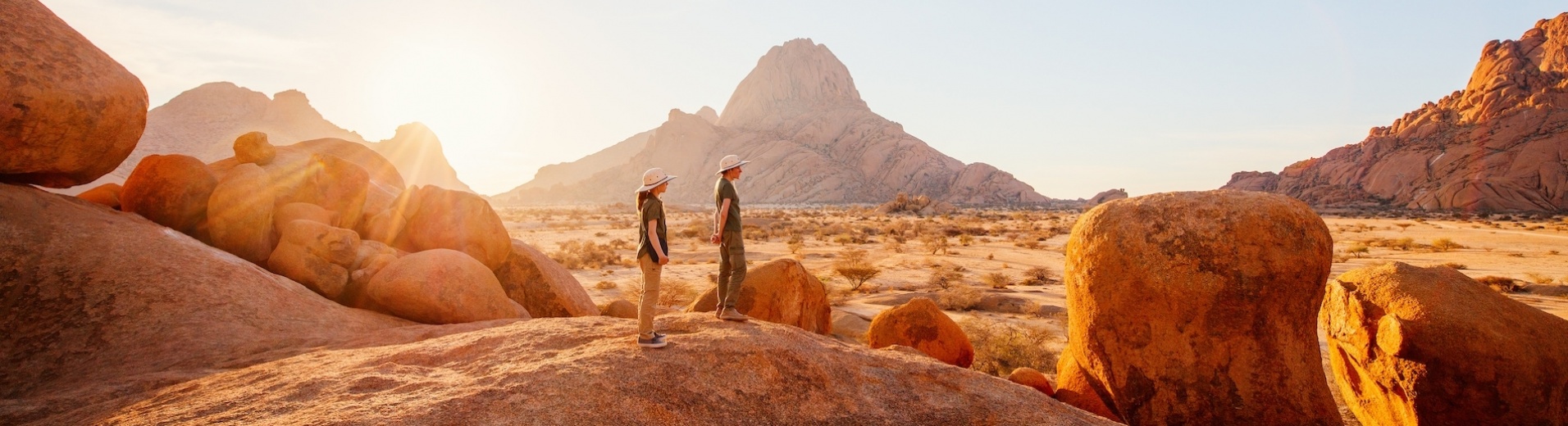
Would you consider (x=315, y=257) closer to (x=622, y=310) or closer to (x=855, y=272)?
(x=622, y=310)

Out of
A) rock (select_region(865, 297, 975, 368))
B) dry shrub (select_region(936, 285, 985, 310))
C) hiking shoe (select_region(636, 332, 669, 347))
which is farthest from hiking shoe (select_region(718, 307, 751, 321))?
dry shrub (select_region(936, 285, 985, 310))

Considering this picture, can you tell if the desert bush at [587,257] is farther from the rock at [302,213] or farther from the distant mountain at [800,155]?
the distant mountain at [800,155]

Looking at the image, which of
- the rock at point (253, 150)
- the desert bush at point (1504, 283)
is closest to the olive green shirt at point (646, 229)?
the rock at point (253, 150)

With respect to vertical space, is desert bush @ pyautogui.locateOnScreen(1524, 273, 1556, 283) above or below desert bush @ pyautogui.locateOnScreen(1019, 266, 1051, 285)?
above

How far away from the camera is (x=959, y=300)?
45.0 feet

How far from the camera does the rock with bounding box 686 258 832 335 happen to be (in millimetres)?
8703

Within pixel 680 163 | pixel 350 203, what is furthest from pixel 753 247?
pixel 680 163

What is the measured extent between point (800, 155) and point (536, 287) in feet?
317

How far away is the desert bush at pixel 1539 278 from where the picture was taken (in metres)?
15.1

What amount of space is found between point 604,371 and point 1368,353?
20.8 feet

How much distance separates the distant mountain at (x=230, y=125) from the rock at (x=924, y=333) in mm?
52207

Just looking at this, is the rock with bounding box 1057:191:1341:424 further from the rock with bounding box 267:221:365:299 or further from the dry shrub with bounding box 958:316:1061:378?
the rock with bounding box 267:221:365:299

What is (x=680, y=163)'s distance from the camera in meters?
114

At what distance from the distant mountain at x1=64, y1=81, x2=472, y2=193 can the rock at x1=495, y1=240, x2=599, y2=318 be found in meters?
47.7
